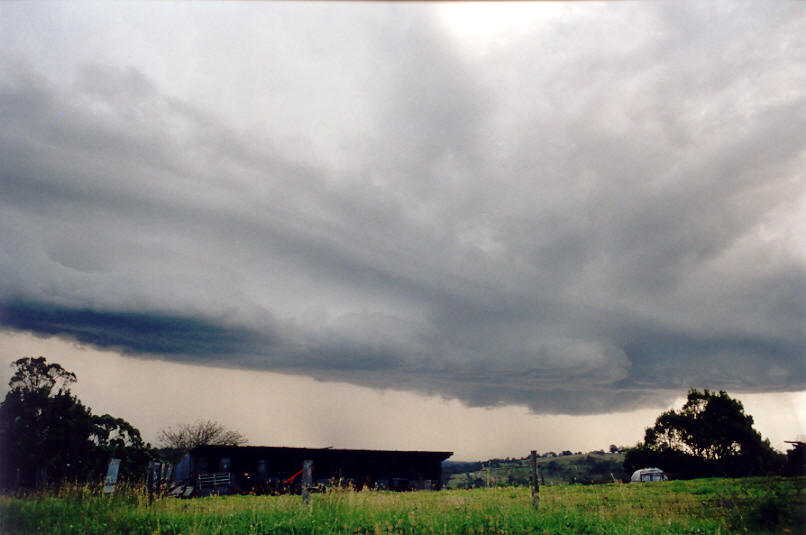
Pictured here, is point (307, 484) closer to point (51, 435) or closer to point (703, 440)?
point (51, 435)

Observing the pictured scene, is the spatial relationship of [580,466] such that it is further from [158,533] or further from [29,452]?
[158,533]

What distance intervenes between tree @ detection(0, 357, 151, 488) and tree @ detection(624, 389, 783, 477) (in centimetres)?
5092

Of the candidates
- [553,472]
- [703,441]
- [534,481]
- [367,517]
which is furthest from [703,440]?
[367,517]

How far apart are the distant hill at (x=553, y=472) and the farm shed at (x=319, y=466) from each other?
9.19 feet

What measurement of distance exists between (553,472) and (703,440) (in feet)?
120

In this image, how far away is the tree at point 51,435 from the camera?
3422cm

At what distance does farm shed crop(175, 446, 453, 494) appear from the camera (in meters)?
35.9

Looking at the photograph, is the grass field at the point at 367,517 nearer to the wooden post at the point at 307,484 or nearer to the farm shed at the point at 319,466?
the wooden post at the point at 307,484

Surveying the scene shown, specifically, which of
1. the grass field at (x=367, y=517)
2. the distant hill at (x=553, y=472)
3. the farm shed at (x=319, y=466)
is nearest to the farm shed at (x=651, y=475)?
the distant hill at (x=553, y=472)

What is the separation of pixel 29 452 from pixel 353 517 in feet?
113

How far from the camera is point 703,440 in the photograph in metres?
51.9

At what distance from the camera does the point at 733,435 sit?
51.2 metres

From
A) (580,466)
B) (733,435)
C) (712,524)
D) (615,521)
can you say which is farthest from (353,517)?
(580,466)

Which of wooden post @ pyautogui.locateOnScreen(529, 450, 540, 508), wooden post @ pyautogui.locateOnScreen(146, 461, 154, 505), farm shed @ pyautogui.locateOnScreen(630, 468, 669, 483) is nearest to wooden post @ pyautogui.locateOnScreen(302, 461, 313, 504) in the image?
wooden post @ pyautogui.locateOnScreen(146, 461, 154, 505)
